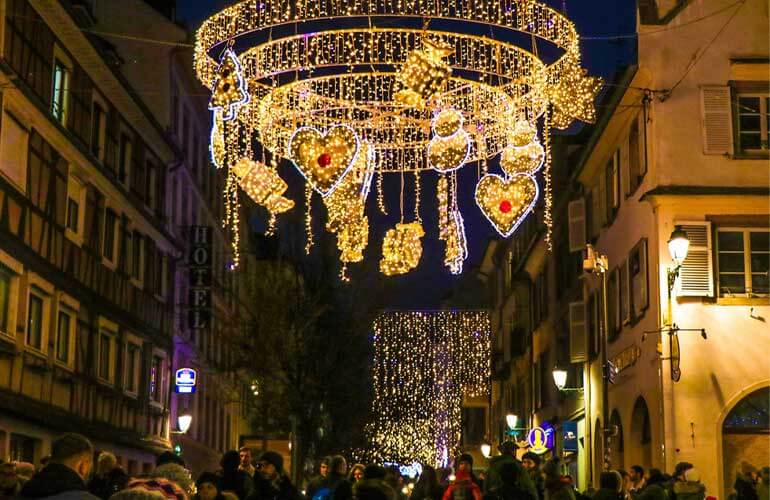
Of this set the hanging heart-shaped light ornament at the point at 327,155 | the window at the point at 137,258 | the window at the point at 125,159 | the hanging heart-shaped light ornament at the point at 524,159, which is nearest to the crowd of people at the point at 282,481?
the hanging heart-shaped light ornament at the point at 327,155

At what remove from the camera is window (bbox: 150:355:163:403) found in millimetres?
39031

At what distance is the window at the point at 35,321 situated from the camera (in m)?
26.4

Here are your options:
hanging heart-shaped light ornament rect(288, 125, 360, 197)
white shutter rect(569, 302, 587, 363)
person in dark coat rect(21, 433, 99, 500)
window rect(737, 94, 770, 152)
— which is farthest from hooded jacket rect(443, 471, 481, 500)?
white shutter rect(569, 302, 587, 363)

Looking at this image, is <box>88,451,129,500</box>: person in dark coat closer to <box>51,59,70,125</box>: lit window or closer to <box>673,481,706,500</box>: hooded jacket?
<box>673,481,706,500</box>: hooded jacket

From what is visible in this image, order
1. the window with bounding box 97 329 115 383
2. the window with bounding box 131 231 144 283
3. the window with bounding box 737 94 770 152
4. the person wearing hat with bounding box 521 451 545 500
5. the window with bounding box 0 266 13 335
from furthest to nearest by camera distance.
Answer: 1. the window with bounding box 131 231 144 283
2. the window with bounding box 97 329 115 383
3. the window with bounding box 737 94 770 152
4. the window with bounding box 0 266 13 335
5. the person wearing hat with bounding box 521 451 545 500

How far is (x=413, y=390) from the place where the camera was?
70375 millimetres

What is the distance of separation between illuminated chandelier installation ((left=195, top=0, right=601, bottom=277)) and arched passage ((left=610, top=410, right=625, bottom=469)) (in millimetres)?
11145

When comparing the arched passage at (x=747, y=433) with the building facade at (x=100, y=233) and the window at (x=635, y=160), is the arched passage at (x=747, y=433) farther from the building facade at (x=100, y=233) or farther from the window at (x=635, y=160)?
the building facade at (x=100, y=233)

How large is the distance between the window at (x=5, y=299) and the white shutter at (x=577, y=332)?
17.3 m

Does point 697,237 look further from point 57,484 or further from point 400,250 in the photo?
point 57,484

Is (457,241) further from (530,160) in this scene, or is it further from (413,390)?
(413,390)

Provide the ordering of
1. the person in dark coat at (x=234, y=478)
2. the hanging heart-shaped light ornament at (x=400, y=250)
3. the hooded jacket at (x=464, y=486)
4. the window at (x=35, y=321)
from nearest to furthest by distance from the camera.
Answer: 1. the person in dark coat at (x=234, y=478)
2. the hooded jacket at (x=464, y=486)
3. the hanging heart-shaped light ornament at (x=400, y=250)
4. the window at (x=35, y=321)

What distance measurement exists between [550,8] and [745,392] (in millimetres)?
11905

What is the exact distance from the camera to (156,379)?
3997cm
